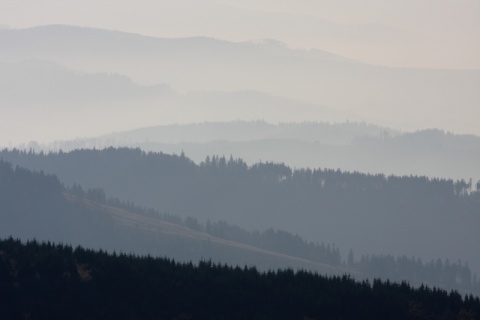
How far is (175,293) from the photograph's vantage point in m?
96.1

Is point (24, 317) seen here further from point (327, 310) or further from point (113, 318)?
point (327, 310)

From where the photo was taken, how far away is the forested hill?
293 feet

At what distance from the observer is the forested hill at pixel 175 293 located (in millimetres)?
89438

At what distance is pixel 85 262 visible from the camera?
9962 cm

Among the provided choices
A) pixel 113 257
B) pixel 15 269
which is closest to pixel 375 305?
pixel 113 257

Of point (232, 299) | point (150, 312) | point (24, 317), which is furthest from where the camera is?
point (232, 299)

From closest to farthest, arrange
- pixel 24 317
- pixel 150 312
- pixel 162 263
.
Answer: pixel 24 317 < pixel 150 312 < pixel 162 263

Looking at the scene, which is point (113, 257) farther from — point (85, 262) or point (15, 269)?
point (15, 269)

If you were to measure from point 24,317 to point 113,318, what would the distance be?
19.8 feet

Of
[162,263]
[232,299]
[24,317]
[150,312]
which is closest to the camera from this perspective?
[24,317]

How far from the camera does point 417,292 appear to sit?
111 metres

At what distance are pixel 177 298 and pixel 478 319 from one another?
22839 millimetres

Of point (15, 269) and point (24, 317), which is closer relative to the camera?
point (24, 317)

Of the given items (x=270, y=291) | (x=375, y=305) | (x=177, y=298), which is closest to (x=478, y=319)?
(x=375, y=305)
